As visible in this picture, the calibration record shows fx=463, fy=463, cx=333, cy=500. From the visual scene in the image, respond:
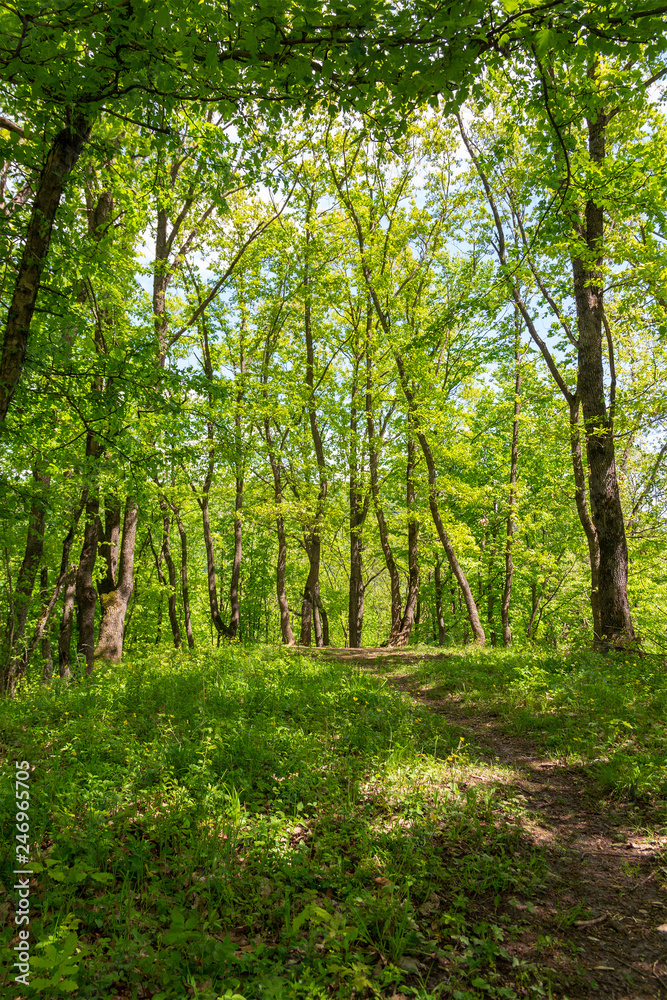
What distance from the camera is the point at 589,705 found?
627 cm

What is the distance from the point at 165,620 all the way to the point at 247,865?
33.7m

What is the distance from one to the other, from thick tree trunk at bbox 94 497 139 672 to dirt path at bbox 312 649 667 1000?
27.9 ft

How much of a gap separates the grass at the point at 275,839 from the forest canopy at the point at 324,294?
274 cm

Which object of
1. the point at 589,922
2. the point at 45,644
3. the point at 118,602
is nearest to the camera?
the point at 589,922

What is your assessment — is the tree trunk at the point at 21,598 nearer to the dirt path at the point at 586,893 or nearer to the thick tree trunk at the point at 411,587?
the dirt path at the point at 586,893

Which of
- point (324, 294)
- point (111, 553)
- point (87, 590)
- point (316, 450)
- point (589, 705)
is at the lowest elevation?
point (589, 705)

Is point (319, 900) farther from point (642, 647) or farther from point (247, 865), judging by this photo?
point (642, 647)

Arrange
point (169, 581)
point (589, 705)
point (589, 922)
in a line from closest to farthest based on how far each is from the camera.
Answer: point (589, 922) → point (589, 705) → point (169, 581)

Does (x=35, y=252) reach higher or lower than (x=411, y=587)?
→ higher

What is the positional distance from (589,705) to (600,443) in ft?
17.0

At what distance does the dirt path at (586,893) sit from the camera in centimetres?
273

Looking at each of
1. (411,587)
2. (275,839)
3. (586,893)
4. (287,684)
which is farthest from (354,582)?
(586,893)

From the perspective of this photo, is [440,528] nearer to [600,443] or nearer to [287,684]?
[600,443]

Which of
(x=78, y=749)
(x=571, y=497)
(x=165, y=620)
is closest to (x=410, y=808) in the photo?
(x=78, y=749)
